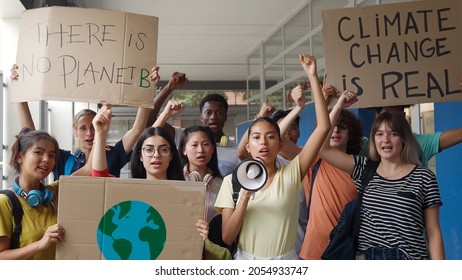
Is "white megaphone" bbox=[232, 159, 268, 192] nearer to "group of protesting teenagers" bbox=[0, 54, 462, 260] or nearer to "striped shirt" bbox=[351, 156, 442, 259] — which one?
"group of protesting teenagers" bbox=[0, 54, 462, 260]

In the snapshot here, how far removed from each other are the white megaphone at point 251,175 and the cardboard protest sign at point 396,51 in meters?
0.80

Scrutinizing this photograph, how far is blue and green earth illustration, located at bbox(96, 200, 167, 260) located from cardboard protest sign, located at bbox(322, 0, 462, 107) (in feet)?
3.67

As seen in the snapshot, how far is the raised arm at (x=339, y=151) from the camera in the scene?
2.27m

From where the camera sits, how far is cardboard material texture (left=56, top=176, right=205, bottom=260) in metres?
1.77

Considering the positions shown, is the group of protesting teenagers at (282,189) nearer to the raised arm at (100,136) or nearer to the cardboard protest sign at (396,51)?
the raised arm at (100,136)

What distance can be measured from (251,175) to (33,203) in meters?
0.76

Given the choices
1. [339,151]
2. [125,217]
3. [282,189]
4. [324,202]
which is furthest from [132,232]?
[339,151]

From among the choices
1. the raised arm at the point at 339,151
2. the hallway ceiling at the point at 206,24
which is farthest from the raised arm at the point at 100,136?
the hallway ceiling at the point at 206,24

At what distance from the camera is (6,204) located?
1.75m

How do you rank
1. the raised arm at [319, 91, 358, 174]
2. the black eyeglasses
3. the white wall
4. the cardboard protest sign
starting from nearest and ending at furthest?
the black eyeglasses, the raised arm at [319, 91, 358, 174], the cardboard protest sign, the white wall

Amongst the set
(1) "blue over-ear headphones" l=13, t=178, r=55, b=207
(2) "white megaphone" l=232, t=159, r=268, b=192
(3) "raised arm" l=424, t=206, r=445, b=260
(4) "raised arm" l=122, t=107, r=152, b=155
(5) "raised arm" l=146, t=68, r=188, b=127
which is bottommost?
(3) "raised arm" l=424, t=206, r=445, b=260

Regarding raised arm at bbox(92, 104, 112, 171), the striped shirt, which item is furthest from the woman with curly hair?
raised arm at bbox(92, 104, 112, 171)

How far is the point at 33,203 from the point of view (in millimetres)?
1791

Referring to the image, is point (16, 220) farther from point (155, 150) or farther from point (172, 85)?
point (172, 85)
